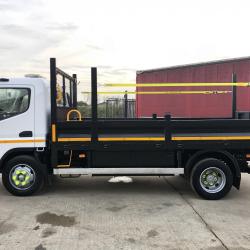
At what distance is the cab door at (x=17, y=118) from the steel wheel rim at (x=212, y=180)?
10.4ft

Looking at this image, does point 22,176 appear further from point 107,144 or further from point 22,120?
point 107,144

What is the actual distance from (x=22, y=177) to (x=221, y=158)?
12.0 ft

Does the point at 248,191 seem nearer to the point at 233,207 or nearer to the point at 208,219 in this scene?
the point at 233,207

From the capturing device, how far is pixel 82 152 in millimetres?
6633

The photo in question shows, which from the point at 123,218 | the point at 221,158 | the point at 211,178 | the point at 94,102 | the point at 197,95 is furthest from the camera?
the point at 197,95

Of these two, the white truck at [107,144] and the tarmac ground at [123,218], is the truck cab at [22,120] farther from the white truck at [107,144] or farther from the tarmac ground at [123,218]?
the tarmac ground at [123,218]

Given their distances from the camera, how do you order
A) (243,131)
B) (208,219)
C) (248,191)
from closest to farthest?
(208,219) → (243,131) → (248,191)

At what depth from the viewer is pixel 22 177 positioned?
6.56 m

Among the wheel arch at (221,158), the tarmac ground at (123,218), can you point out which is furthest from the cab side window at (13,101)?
the wheel arch at (221,158)

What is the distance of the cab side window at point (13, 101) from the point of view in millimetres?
6527

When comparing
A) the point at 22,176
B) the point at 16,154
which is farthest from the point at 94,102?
the point at 22,176

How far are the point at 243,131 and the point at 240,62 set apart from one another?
1226cm

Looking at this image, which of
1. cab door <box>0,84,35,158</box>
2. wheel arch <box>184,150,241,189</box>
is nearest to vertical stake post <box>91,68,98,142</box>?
cab door <box>0,84,35,158</box>

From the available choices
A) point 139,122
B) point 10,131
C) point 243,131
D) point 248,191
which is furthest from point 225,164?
point 10,131
